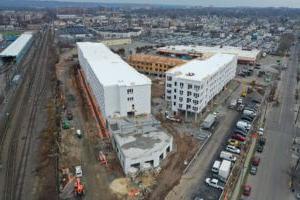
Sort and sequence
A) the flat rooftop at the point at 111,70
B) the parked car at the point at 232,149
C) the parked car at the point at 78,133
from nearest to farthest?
the parked car at the point at 232,149
the parked car at the point at 78,133
the flat rooftop at the point at 111,70

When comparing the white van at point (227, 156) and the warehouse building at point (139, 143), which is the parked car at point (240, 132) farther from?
the warehouse building at point (139, 143)

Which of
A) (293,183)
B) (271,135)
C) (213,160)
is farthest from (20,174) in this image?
(271,135)

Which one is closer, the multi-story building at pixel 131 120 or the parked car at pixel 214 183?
the parked car at pixel 214 183

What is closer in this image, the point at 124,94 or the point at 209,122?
the point at 124,94

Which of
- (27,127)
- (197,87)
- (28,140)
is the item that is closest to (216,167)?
(197,87)

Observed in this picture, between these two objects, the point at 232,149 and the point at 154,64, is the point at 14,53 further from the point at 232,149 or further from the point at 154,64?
the point at 232,149

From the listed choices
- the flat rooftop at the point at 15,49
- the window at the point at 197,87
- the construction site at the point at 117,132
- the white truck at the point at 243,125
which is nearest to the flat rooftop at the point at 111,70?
the construction site at the point at 117,132

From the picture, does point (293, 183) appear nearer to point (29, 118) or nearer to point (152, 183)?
point (152, 183)
